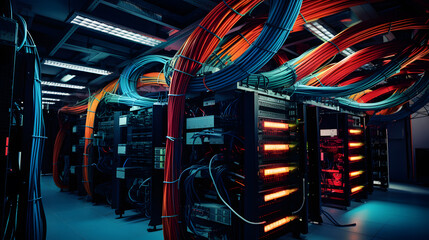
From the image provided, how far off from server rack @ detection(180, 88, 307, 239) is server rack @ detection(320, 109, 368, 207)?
1.72m

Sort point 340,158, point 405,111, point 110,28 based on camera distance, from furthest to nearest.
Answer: point 405,111
point 340,158
point 110,28

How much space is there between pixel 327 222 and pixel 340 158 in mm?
1269

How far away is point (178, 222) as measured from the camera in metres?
2.46

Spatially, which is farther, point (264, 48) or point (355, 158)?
point (355, 158)

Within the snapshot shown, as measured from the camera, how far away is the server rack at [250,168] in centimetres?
224

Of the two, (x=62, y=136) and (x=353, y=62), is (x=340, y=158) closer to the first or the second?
(x=353, y=62)

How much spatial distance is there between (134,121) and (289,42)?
2.84 meters

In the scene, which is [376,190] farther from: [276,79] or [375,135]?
[276,79]

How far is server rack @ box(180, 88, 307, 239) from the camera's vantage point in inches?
88.0

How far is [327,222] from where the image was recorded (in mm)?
3379

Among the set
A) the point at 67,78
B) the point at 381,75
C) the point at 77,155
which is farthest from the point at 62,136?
the point at 381,75

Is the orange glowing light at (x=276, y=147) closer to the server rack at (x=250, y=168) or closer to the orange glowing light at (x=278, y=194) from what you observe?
the server rack at (x=250, y=168)

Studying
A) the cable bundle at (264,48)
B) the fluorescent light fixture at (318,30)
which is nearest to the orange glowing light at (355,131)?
the fluorescent light fixture at (318,30)

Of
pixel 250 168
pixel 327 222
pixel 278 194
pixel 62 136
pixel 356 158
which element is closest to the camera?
pixel 250 168
